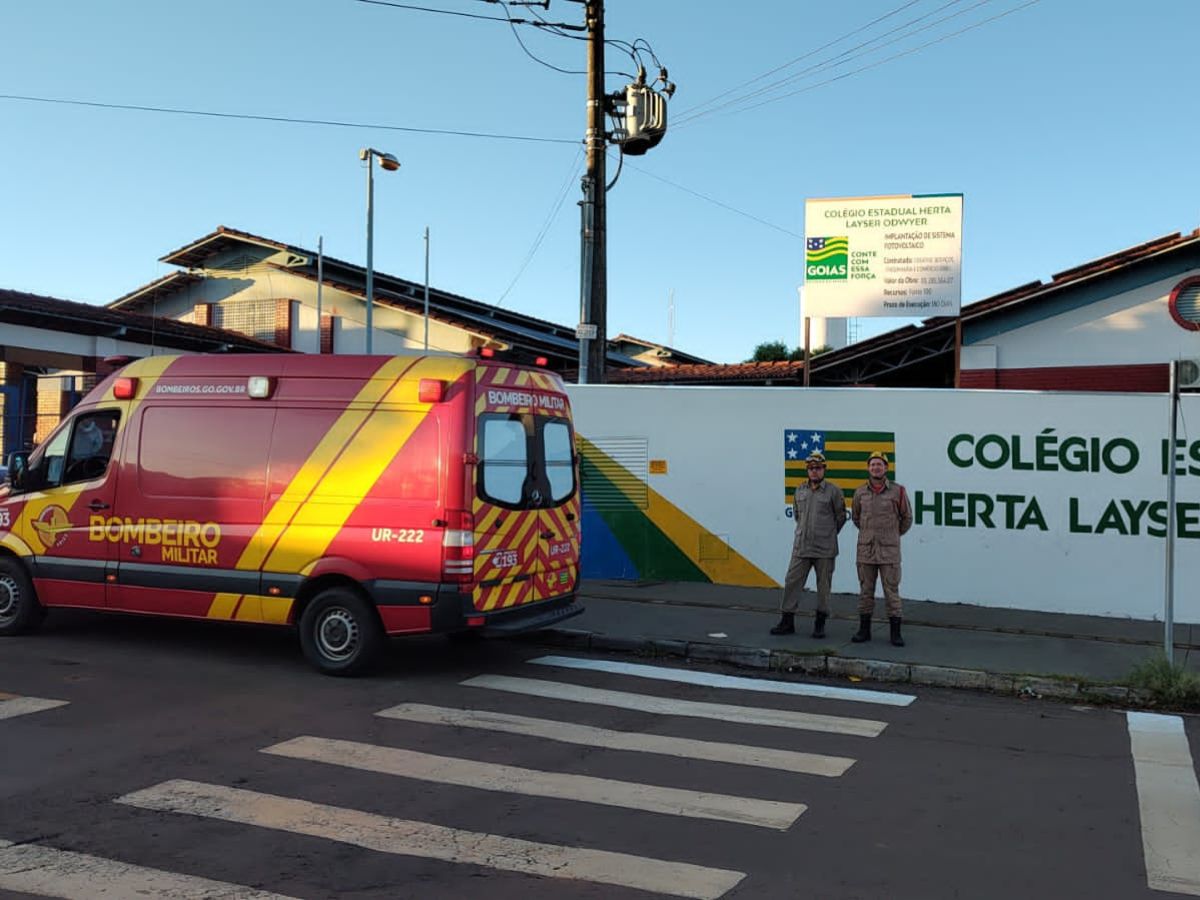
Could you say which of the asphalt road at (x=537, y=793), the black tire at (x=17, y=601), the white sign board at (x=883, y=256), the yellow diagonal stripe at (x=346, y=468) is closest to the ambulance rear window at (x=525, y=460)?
the yellow diagonal stripe at (x=346, y=468)

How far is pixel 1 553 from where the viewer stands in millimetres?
10125

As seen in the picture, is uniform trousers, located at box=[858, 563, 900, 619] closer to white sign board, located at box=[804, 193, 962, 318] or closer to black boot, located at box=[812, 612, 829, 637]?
black boot, located at box=[812, 612, 829, 637]

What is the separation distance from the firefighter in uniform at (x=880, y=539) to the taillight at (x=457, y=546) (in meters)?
3.85

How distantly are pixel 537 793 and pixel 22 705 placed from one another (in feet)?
13.3

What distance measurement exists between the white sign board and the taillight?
758 cm

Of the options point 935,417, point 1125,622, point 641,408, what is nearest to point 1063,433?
point 935,417

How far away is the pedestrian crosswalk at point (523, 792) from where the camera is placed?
14.8ft

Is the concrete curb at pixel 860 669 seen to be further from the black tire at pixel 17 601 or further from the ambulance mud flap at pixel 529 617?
the black tire at pixel 17 601

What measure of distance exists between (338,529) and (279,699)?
56.9 inches

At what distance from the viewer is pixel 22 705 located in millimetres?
7379

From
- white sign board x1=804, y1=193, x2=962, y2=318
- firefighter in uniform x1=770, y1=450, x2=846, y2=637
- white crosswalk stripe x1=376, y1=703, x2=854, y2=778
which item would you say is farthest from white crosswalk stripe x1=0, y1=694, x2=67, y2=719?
white sign board x1=804, y1=193, x2=962, y2=318

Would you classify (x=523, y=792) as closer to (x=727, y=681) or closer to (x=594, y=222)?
(x=727, y=681)

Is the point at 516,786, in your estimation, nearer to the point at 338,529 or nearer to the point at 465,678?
the point at 465,678

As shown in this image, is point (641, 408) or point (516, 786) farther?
point (641, 408)
